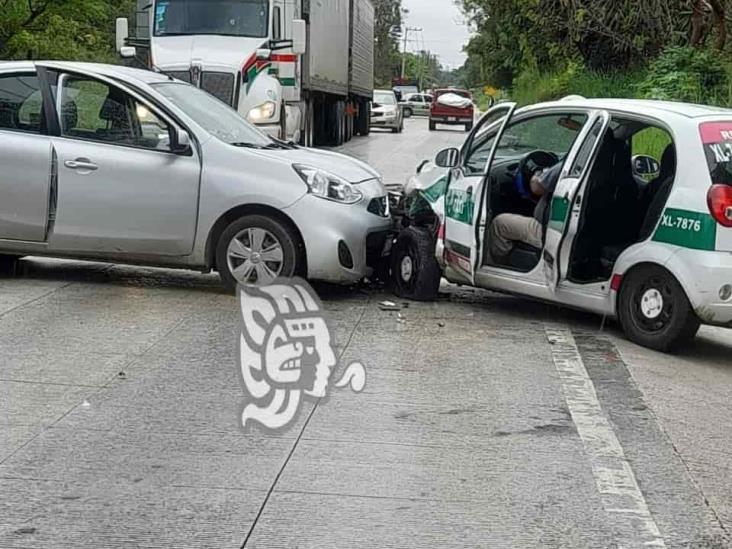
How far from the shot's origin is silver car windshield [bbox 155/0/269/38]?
62.0 feet

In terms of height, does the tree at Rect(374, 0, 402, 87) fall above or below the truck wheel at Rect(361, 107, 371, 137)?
above

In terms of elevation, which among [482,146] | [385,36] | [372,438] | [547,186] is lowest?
[372,438]

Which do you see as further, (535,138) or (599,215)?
(535,138)

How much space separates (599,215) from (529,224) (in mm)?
571

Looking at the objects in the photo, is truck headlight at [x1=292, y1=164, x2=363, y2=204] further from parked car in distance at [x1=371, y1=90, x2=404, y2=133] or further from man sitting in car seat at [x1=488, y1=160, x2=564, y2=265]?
parked car in distance at [x1=371, y1=90, x2=404, y2=133]

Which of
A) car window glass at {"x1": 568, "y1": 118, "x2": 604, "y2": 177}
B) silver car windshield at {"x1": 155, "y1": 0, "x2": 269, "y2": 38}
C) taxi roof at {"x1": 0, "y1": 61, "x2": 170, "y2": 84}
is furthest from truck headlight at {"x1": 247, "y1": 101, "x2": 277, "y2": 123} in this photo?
car window glass at {"x1": 568, "y1": 118, "x2": 604, "y2": 177}

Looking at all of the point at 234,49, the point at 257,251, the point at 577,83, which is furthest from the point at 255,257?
the point at 577,83

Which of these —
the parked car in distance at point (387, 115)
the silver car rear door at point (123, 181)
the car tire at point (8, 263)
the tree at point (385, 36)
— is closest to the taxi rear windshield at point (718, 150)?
the silver car rear door at point (123, 181)

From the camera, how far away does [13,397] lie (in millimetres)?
6129

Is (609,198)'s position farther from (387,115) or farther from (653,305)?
(387,115)

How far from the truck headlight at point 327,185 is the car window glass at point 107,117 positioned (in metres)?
1.19

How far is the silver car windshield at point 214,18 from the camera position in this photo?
62.0 feet

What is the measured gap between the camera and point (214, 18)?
1891 cm

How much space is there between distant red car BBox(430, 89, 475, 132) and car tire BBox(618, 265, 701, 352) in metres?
38.8
